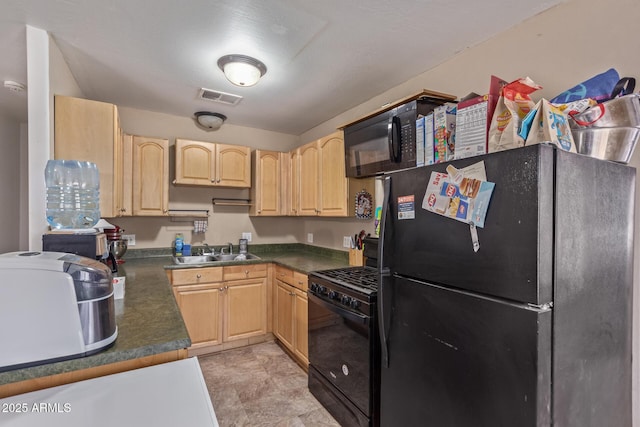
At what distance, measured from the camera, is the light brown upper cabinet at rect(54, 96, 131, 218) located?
191 centimetres

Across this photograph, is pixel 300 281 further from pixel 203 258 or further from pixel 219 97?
pixel 219 97

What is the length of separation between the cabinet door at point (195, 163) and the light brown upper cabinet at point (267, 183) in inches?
18.8

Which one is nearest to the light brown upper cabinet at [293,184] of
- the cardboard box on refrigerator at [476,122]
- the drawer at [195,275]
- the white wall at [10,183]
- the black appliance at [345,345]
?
the drawer at [195,275]

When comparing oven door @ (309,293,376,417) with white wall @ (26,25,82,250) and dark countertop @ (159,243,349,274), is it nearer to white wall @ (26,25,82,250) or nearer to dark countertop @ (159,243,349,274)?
dark countertop @ (159,243,349,274)

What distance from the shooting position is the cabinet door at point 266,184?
348cm

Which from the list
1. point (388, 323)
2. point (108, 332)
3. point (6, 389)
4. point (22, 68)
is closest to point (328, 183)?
point (388, 323)

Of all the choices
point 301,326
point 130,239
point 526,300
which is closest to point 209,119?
point 130,239

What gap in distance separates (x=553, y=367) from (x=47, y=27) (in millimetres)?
2917

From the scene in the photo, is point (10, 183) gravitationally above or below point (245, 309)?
above

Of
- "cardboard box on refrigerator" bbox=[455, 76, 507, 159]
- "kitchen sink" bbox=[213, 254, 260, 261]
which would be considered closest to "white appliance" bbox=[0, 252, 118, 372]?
"cardboard box on refrigerator" bbox=[455, 76, 507, 159]

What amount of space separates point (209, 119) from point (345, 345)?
2.66 metres

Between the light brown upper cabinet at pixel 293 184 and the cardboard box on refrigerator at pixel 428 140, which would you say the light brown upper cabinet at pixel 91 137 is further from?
the cardboard box on refrigerator at pixel 428 140

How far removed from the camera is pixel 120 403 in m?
0.84

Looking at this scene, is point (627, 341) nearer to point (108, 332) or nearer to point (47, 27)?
point (108, 332)
